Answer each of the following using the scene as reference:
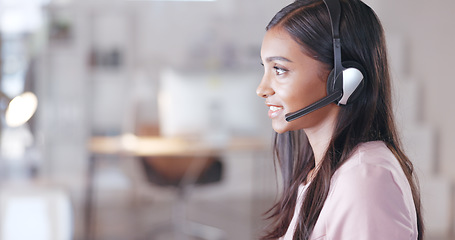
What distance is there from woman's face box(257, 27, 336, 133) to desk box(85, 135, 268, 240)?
2614mm

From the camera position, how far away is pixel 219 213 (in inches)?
134

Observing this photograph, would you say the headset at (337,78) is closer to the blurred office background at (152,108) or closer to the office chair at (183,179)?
the blurred office background at (152,108)

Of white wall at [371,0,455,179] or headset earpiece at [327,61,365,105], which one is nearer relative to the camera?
headset earpiece at [327,61,365,105]

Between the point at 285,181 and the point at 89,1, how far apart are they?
105 inches

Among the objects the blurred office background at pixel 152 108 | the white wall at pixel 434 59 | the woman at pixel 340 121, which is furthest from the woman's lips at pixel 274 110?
the white wall at pixel 434 59

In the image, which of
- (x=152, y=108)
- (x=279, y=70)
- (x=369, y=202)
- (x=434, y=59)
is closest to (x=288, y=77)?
(x=279, y=70)

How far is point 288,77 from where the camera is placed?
1.94 feet

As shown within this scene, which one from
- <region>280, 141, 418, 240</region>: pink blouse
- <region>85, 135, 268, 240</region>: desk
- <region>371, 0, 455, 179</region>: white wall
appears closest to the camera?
<region>280, 141, 418, 240</region>: pink blouse

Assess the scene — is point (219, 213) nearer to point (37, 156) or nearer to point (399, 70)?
point (37, 156)

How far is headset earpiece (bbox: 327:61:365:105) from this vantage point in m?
0.58

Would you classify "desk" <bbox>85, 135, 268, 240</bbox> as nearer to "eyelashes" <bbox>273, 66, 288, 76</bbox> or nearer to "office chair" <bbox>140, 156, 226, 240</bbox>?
"office chair" <bbox>140, 156, 226, 240</bbox>

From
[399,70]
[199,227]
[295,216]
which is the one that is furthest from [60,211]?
[295,216]

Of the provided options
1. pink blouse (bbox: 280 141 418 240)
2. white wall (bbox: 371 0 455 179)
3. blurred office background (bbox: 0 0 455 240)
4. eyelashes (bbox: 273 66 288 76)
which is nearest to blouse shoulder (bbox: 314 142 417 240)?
pink blouse (bbox: 280 141 418 240)

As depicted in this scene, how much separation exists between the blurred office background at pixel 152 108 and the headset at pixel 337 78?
7.97ft
